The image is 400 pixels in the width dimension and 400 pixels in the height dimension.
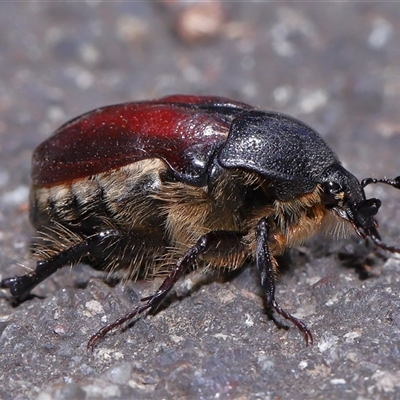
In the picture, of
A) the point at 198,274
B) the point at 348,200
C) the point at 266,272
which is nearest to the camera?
the point at 266,272

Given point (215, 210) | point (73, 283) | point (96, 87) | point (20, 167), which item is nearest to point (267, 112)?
point (215, 210)

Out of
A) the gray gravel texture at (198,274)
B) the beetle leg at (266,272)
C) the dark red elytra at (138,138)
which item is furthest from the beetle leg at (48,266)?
the beetle leg at (266,272)

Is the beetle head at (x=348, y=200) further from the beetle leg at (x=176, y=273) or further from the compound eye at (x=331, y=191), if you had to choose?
the beetle leg at (x=176, y=273)

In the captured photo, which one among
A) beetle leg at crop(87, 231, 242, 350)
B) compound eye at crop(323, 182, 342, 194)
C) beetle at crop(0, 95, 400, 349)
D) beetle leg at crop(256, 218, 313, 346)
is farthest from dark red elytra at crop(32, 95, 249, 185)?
compound eye at crop(323, 182, 342, 194)

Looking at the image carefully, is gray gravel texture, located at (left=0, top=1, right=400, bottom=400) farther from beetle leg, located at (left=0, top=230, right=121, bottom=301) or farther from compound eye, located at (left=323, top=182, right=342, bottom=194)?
compound eye, located at (left=323, top=182, right=342, bottom=194)

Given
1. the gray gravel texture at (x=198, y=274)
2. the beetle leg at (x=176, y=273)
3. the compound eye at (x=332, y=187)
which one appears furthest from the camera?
the compound eye at (x=332, y=187)

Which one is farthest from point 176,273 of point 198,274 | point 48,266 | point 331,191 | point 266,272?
point 331,191

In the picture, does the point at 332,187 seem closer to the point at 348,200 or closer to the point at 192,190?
the point at 348,200
